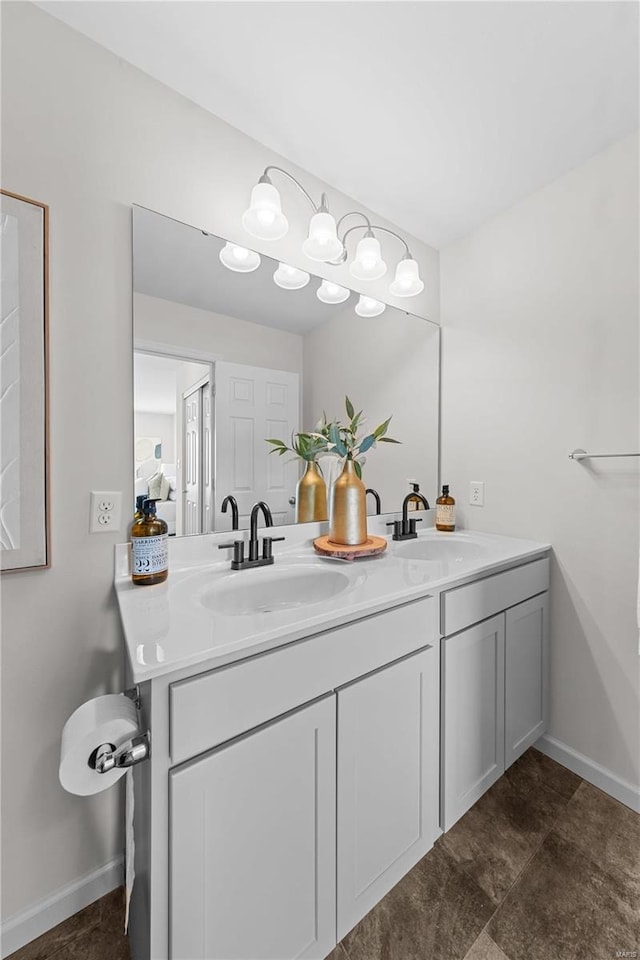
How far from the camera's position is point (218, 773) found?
0.76 meters

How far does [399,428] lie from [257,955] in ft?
5.52

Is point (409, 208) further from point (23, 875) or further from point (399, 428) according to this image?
point (23, 875)

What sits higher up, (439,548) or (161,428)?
(161,428)

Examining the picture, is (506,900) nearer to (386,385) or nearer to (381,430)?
(381,430)

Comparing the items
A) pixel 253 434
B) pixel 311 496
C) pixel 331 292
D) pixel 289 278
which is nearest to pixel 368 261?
pixel 331 292

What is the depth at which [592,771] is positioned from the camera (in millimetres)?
1508

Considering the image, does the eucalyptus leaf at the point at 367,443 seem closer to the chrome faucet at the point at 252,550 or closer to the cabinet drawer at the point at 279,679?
the chrome faucet at the point at 252,550

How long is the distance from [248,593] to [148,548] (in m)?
0.33

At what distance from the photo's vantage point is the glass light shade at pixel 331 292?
5.30 ft

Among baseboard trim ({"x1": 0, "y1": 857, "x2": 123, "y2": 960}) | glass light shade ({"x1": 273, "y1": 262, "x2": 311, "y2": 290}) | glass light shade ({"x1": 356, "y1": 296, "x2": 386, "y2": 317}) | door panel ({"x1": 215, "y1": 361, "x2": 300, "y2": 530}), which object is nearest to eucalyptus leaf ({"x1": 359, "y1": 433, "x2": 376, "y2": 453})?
door panel ({"x1": 215, "y1": 361, "x2": 300, "y2": 530})

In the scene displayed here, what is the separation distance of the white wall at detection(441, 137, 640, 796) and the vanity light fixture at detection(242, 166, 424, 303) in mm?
389

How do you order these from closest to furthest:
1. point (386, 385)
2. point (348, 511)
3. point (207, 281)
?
1. point (207, 281)
2. point (348, 511)
3. point (386, 385)

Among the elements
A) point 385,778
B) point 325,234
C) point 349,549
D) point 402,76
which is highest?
point 402,76

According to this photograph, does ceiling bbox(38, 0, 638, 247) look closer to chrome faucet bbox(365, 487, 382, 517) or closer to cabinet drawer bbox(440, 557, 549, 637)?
chrome faucet bbox(365, 487, 382, 517)
